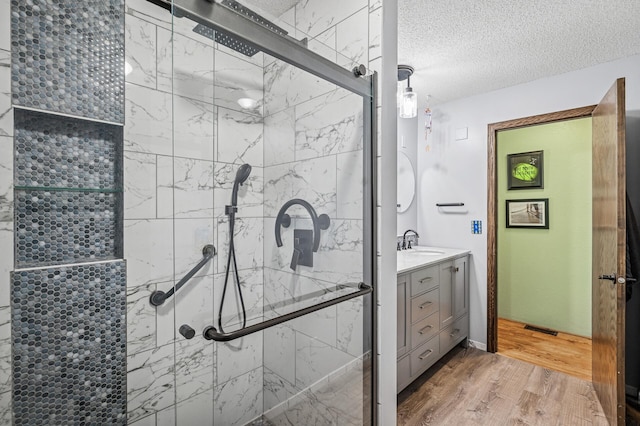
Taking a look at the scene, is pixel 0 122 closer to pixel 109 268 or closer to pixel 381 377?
pixel 109 268

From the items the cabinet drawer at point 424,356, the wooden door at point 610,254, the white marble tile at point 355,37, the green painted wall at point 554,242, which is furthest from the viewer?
the green painted wall at point 554,242

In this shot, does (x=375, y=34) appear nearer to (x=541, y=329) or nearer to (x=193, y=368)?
(x=193, y=368)

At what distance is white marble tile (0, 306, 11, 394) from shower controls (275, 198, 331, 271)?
886mm

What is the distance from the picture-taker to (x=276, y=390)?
1.25 m

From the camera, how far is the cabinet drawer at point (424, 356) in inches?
83.7

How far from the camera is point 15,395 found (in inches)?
39.4

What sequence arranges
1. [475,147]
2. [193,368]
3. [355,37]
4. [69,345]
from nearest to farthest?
[69,345] → [193,368] → [355,37] → [475,147]

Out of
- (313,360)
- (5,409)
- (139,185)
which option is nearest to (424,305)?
(313,360)

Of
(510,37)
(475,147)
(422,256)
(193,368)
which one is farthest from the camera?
(475,147)

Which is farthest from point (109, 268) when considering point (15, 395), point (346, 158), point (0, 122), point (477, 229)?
point (477, 229)

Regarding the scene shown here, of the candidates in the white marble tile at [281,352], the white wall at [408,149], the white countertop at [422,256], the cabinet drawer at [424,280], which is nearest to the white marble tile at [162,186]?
the white marble tile at [281,352]

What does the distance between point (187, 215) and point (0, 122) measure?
0.68 m

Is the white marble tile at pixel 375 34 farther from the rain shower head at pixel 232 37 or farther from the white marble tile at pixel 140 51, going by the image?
the white marble tile at pixel 140 51

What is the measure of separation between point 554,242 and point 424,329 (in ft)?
7.07
